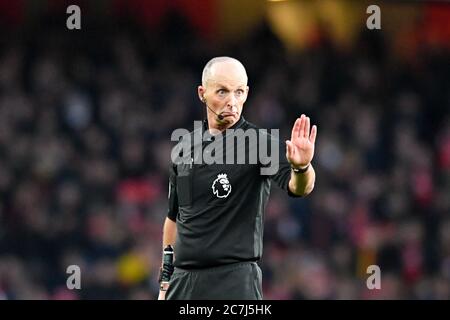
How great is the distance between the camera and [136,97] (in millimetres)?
11508

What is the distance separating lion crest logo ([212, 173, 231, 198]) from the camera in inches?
180

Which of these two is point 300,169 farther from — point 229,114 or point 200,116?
point 200,116

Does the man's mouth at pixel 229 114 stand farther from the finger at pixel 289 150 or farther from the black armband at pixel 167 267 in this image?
the black armband at pixel 167 267

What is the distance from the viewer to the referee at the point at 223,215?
454 centimetres

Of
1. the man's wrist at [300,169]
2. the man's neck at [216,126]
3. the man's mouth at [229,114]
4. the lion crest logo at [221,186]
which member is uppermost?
the man's mouth at [229,114]

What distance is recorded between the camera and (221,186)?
458 cm

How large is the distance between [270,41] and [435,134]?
2.17m

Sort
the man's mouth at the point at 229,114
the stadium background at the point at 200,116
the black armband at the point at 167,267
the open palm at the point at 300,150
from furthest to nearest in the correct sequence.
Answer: the stadium background at the point at 200,116 → the black armband at the point at 167,267 → the man's mouth at the point at 229,114 → the open palm at the point at 300,150

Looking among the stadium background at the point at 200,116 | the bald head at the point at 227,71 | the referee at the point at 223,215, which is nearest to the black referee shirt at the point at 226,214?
the referee at the point at 223,215

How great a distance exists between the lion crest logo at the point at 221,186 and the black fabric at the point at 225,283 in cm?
30

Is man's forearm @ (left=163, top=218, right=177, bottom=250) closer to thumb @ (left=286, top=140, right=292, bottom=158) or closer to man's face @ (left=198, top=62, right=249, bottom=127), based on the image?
man's face @ (left=198, top=62, right=249, bottom=127)

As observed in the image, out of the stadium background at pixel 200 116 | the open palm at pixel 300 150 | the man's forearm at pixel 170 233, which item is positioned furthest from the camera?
the stadium background at pixel 200 116

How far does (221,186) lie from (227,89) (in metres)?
0.41
